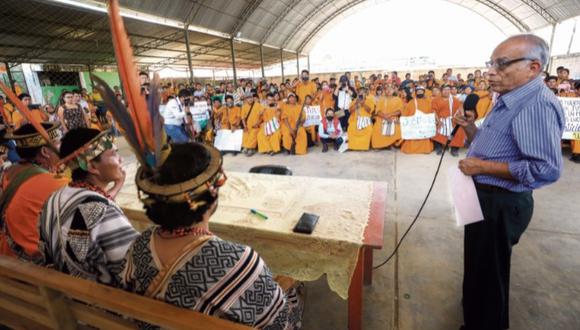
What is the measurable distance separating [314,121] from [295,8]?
13.7 metres

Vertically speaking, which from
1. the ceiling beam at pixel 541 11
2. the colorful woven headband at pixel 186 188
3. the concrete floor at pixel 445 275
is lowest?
the concrete floor at pixel 445 275

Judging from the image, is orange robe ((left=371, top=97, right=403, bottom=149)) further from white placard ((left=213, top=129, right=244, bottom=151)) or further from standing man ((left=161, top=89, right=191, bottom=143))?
standing man ((left=161, top=89, right=191, bottom=143))

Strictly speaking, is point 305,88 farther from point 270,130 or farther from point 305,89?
point 270,130

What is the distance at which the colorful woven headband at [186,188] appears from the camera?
811 millimetres

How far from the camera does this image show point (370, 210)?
1.83 m

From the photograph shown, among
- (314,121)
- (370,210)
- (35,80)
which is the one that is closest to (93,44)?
(35,80)

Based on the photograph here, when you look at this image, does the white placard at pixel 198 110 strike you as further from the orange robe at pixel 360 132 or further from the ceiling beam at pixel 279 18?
the ceiling beam at pixel 279 18

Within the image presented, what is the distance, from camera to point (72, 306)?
1.20 m

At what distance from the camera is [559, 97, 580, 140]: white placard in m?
4.84

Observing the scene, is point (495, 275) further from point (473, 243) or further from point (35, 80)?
point (35, 80)

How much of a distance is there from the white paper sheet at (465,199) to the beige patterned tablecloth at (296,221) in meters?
0.50

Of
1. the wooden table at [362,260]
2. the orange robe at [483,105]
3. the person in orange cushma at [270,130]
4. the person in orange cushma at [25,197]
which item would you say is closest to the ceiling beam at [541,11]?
the orange robe at [483,105]

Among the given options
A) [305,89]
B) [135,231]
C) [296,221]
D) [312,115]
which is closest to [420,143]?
[312,115]

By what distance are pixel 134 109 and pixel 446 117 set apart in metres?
6.24
